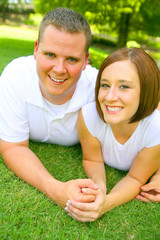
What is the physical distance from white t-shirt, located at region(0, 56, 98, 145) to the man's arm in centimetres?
13

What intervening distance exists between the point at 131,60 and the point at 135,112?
0.49 m

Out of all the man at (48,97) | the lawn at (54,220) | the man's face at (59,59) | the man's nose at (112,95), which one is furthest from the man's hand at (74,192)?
the man's face at (59,59)

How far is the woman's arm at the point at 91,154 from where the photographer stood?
3023 millimetres

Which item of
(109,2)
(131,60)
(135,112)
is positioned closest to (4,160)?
(135,112)

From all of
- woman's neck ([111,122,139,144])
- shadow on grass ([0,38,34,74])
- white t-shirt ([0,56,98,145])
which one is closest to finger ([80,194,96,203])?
woman's neck ([111,122,139,144])

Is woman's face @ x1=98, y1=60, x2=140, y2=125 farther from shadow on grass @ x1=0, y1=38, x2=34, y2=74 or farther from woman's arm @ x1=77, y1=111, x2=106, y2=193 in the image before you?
shadow on grass @ x1=0, y1=38, x2=34, y2=74

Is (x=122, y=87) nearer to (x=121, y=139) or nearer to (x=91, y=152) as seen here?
(x=121, y=139)

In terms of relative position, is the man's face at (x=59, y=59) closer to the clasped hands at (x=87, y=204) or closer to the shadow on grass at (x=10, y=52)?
the clasped hands at (x=87, y=204)

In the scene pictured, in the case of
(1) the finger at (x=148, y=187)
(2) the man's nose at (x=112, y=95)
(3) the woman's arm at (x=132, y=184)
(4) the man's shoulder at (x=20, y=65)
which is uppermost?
(2) the man's nose at (x=112, y=95)

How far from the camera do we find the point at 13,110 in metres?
3.05

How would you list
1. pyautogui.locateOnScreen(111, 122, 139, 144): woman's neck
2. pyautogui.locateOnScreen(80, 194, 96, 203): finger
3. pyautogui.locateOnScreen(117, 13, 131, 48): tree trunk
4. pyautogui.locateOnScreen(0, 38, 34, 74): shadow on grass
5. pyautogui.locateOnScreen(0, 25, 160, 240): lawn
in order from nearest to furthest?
pyautogui.locateOnScreen(0, 25, 160, 240): lawn < pyautogui.locateOnScreen(80, 194, 96, 203): finger < pyautogui.locateOnScreen(111, 122, 139, 144): woman's neck < pyautogui.locateOnScreen(0, 38, 34, 74): shadow on grass < pyautogui.locateOnScreen(117, 13, 131, 48): tree trunk

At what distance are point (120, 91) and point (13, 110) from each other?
118cm

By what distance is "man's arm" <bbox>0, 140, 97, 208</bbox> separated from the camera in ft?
8.12

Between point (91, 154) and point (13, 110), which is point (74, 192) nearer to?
point (91, 154)
